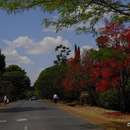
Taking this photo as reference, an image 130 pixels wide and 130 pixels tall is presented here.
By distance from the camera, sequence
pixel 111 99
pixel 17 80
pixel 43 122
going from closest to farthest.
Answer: pixel 43 122, pixel 111 99, pixel 17 80

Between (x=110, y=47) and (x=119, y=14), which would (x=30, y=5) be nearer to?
(x=119, y=14)

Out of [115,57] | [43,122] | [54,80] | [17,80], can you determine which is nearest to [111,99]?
[115,57]

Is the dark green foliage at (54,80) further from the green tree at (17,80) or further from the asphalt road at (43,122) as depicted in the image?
the asphalt road at (43,122)

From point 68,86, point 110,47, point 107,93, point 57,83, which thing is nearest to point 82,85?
point 68,86

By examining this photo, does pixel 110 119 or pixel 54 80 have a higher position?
pixel 54 80

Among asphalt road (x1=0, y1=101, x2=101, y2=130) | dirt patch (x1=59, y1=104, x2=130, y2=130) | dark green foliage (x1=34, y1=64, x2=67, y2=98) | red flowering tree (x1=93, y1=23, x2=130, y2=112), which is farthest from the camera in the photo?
dark green foliage (x1=34, y1=64, x2=67, y2=98)

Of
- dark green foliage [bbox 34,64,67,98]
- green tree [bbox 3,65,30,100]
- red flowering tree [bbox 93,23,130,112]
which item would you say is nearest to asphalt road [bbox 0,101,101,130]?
red flowering tree [bbox 93,23,130,112]

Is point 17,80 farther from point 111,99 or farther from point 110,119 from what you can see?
point 110,119

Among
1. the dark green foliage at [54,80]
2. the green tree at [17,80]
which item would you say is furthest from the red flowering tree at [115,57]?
the green tree at [17,80]

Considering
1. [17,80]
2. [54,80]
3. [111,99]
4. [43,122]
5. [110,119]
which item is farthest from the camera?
[17,80]

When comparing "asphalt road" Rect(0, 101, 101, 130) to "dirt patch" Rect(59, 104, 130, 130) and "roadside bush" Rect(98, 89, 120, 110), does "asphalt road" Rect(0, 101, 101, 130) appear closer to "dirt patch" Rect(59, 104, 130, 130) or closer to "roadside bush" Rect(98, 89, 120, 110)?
"dirt patch" Rect(59, 104, 130, 130)

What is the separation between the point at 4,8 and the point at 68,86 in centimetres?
5055

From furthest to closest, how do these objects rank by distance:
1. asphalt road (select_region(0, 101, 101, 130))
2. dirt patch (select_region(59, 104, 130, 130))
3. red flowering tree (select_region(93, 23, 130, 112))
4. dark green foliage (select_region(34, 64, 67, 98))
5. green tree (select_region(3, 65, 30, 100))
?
green tree (select_region(3, 65, 30, 100)) < dark green foliage (select_region(34, 64, 67, 98)) < red flowering tree (select_region(93, 23, 130, 112)) < dirt patch (select_region(59, 104, 130, 130)) < asphalt road (select_region(0, 101, 101, 130))

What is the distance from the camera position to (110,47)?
4056 cm
